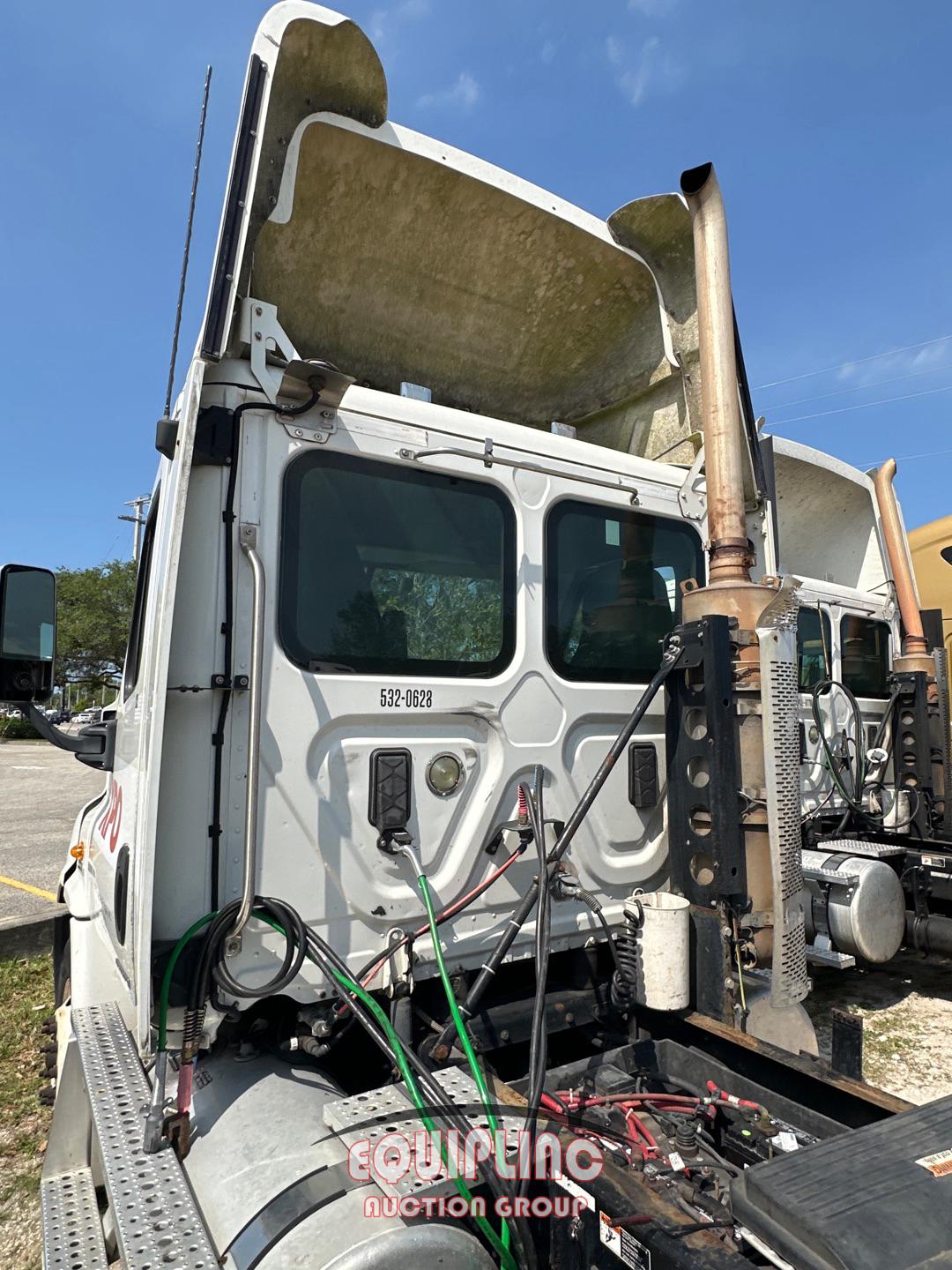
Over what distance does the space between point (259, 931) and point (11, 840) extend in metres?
9.59

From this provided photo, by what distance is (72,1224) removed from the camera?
193cm

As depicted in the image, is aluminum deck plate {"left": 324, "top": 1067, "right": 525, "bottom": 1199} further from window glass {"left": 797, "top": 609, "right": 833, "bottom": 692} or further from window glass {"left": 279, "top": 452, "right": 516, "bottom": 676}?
window glass {"left": 797, "top": 609, "right": 833, "bottom": 692}

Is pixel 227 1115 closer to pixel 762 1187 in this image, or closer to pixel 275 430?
pixel 762 1187

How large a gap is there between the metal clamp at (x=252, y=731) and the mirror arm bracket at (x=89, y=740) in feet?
3.00

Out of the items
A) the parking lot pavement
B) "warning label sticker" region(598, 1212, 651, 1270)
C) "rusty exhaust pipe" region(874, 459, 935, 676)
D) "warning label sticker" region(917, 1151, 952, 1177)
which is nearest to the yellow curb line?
the parking lot pavement

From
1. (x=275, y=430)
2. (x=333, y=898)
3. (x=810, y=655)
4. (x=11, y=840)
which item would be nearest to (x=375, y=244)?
(x=275, y=430)

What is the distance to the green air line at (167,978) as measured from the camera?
190 centimetres

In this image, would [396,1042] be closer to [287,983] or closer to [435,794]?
[287,983]

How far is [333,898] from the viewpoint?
2264 mm

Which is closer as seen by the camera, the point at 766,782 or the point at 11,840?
the point at 766,782

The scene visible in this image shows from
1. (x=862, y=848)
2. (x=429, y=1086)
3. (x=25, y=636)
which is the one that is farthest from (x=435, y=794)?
(x=862, y=848)

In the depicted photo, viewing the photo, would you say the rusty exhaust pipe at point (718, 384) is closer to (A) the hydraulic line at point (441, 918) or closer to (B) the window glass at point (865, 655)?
(A) the hydraulic line at point (441, 918)

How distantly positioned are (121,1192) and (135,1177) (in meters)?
0.05

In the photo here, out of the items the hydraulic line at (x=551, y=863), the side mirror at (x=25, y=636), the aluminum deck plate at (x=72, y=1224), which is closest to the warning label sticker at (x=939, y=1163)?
the hydraulic line at (x=551, y=863)
